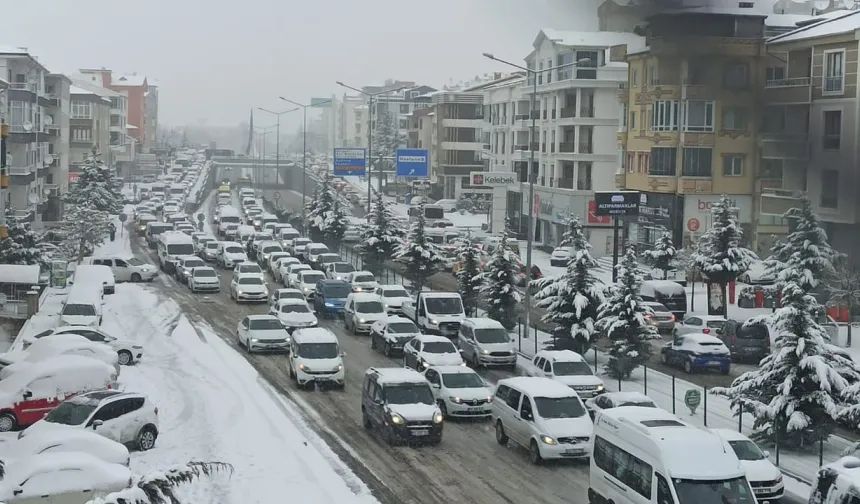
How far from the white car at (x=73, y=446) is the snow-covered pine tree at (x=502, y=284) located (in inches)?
799

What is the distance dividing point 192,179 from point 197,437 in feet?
416

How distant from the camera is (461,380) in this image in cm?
2502

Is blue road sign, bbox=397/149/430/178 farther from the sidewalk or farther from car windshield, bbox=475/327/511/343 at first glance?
car windshield, bbox=475/327/511/343

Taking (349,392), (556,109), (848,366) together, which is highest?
(556,109)

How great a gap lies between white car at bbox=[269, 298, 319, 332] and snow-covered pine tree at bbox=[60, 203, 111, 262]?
68.1ft

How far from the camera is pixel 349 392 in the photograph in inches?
1098

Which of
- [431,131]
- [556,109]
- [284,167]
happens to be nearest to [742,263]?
[556,109]

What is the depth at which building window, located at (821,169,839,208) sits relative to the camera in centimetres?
493

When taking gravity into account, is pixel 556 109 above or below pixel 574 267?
above

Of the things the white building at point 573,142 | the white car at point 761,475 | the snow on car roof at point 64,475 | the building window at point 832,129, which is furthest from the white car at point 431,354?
the white building at point 573,142

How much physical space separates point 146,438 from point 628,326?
13.0m

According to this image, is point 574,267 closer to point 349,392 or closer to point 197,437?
point 349,392

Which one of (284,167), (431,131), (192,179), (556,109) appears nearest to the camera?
(556,109)

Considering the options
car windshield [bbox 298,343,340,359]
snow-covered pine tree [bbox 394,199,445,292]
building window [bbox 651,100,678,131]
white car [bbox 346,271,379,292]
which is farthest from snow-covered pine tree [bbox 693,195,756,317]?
car windshield [bbox 298,343,340,359]
